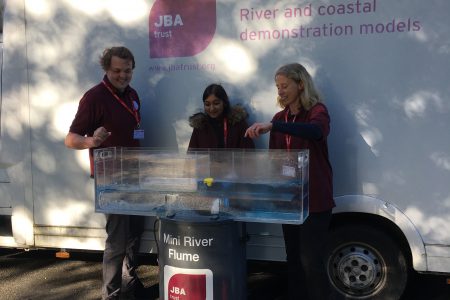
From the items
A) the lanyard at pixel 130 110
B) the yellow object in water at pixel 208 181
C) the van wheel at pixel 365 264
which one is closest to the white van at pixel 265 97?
the van wheel at pixel 365 264

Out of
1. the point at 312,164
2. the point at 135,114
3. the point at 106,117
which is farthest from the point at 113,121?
the point at 312,164

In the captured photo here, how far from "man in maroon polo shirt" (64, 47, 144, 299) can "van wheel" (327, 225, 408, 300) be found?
4.91 ft

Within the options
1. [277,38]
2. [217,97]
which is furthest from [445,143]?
[217,97]

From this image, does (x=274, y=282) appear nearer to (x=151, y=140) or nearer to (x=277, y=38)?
(x=151, y=140)

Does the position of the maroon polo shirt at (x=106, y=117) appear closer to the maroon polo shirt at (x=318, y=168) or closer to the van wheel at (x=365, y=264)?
the maroon polo shirt at (x=318, y=168)

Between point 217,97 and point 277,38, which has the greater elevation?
point 277,38

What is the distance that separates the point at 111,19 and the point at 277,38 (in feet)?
4.09

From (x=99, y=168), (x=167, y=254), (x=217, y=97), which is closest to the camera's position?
(x=167, y=254)

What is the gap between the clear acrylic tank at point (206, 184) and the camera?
2.57 m

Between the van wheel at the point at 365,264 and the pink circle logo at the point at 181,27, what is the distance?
167 centimetres

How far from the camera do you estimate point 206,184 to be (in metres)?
2.71

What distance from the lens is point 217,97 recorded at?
3.21 metres

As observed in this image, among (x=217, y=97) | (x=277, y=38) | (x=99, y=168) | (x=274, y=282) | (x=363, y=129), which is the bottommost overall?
(x=274, y=282)

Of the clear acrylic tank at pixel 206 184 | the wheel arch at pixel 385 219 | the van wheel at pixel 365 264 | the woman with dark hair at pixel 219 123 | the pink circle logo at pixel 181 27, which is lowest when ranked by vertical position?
the van wheel at pixel 365 264
